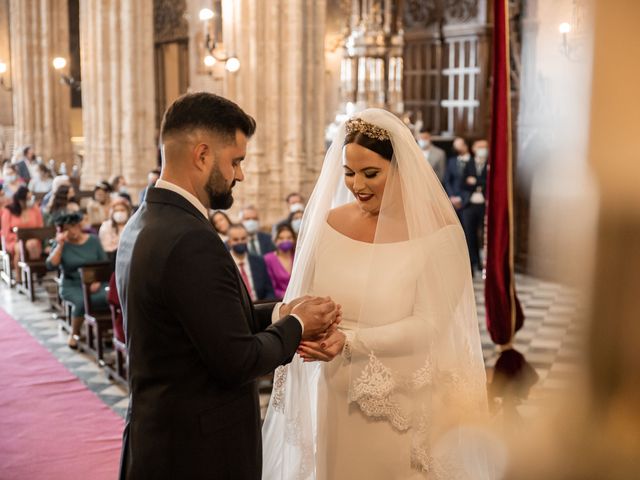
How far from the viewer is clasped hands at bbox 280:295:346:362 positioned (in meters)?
2.51

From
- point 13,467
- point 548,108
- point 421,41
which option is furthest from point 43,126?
point 548,108

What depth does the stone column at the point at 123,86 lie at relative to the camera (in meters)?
15.3

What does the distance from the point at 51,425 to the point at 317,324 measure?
4071 mm

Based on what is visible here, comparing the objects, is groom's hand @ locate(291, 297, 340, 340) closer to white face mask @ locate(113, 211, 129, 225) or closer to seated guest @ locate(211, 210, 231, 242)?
seated guest @ locate(211, 210, 231, 242)

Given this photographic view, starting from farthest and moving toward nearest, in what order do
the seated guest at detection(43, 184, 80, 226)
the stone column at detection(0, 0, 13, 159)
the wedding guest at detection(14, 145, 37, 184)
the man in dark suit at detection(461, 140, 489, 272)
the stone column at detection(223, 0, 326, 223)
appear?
1. the stone column at detection(0, 0, 13, 159)
2. the wedding guest at detection(14, 145, 37, 184)
3. the man in dark suit at detection(461, 140, 489, 272)
4. the seated guest at detection(43, 184, 80, 226)
5. the stone column at detection(223, 0, 326, 223)

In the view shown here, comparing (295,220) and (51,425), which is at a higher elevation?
(295,220)

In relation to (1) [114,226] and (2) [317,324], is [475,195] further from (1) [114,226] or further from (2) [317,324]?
(2) [317,324]

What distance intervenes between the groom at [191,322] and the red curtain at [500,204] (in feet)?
6.78

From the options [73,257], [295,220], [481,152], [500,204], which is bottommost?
[73,257]

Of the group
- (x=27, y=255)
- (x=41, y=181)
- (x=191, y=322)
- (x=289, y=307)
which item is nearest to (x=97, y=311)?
(x=27, y=255)

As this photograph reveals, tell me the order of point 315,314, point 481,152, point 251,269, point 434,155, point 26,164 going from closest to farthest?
1. point 315,314
2. point 251,269
3. point 481,152
4. point 434,155
5. point 26,164

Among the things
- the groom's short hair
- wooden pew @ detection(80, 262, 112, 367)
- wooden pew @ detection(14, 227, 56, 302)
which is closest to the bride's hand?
the groom's short hair

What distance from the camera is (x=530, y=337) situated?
1.28 metres

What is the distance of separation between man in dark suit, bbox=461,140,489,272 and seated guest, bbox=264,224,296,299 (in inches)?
219
